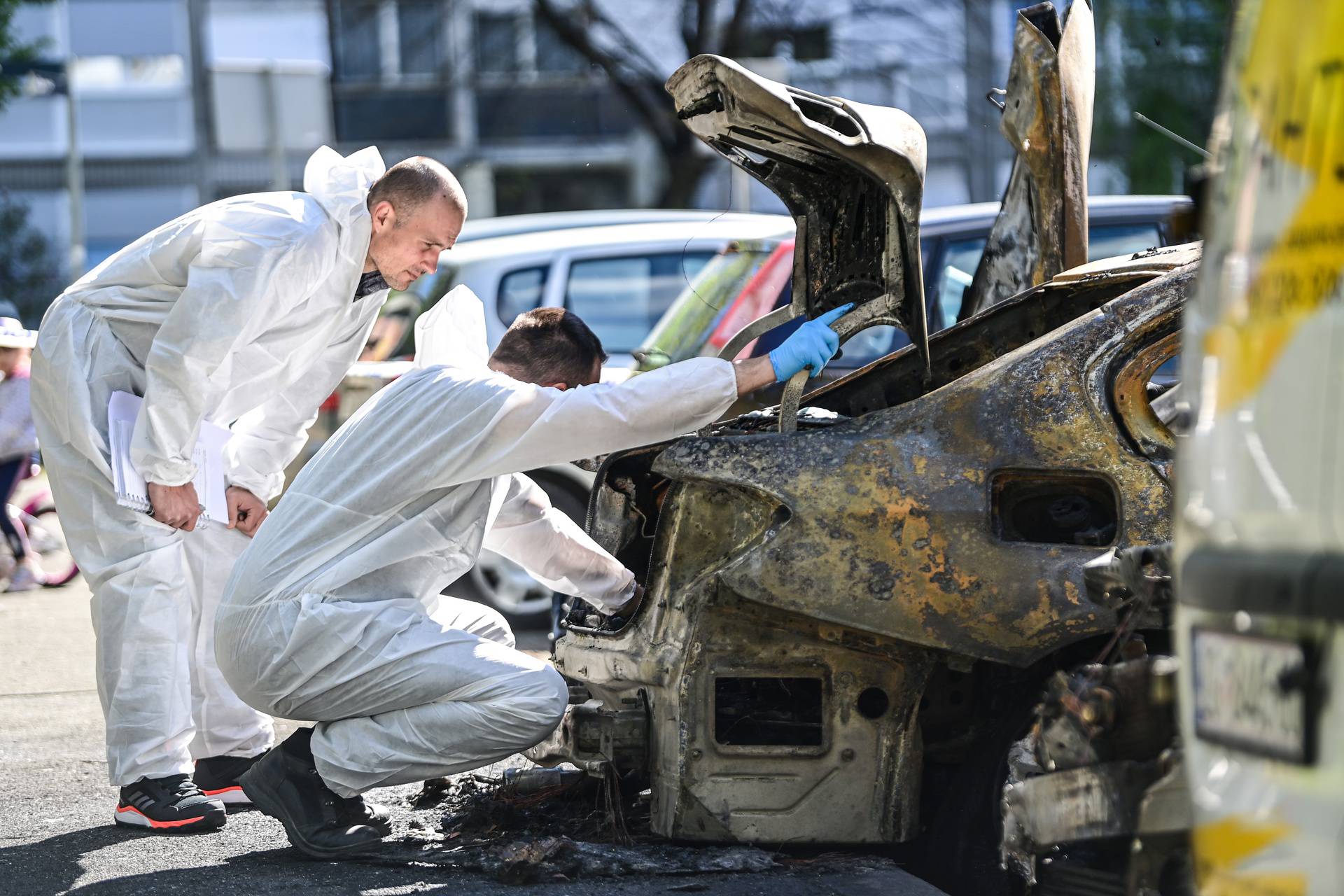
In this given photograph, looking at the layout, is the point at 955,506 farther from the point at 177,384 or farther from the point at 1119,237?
the point at 1119,237

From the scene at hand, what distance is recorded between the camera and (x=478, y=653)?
4.02 m

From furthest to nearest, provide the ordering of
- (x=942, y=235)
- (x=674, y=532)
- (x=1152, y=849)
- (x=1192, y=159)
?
1. (x=1192, y=159)
2. (x=942, y=235)
3. (x=674, y=532)
4. (x=1152, y=849)

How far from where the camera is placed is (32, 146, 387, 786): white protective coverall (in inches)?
179

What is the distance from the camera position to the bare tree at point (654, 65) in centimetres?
2133

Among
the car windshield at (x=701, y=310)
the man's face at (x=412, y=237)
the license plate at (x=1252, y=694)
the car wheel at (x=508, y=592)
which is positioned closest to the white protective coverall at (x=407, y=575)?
the man's face at (x=412, y=237)

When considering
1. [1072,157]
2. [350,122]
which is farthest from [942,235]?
[350,122]

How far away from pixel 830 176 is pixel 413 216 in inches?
51.4

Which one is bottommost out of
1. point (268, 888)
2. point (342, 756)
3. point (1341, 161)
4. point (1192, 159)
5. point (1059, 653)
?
point (268, 888)

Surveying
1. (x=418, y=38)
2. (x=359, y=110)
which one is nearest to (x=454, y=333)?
(x=418, y=38)

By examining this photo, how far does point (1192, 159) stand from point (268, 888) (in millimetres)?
25822

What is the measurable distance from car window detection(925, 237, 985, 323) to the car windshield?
79 cm

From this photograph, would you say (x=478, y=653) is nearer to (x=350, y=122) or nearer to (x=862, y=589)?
(x=862, y=589)

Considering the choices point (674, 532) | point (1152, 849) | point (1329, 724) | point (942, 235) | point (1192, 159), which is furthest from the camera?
point (1192, 159)

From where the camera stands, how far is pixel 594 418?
389 cm
